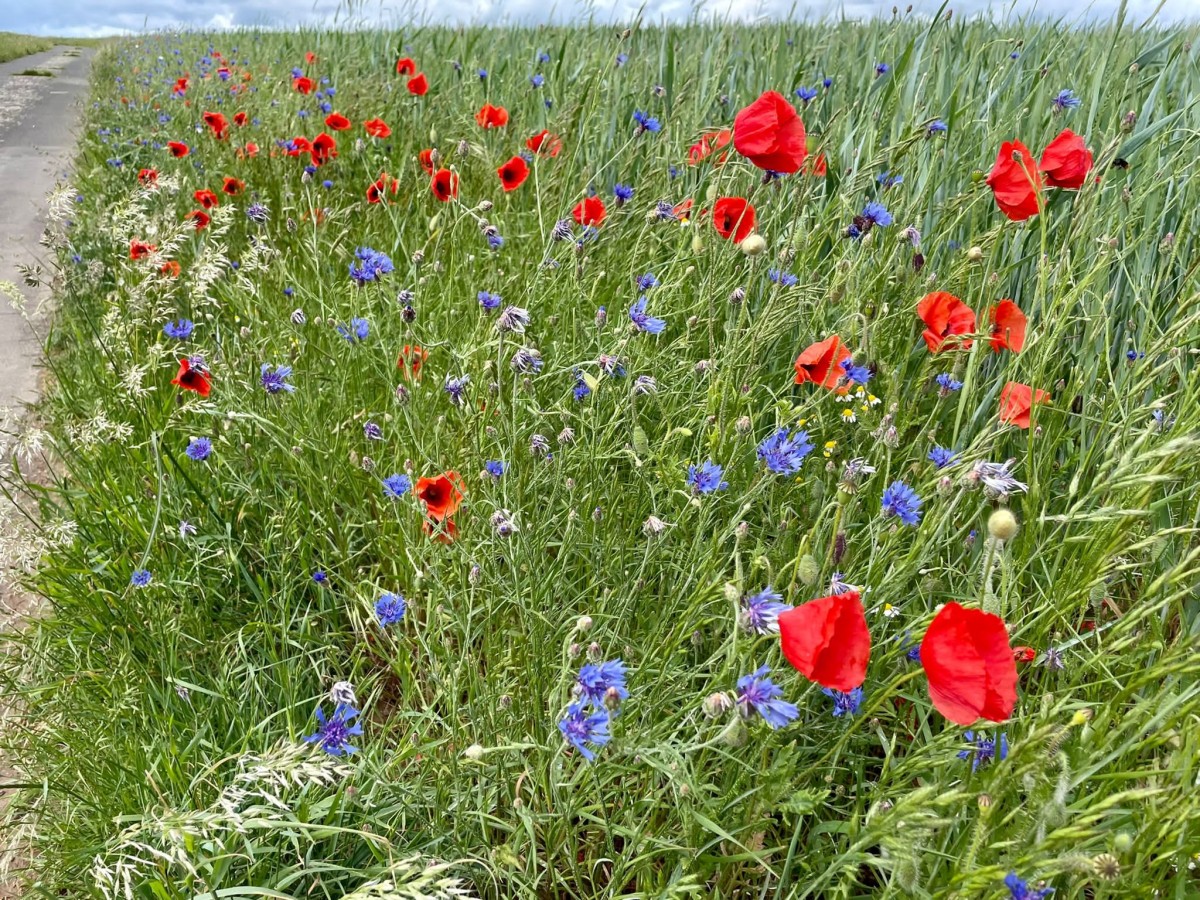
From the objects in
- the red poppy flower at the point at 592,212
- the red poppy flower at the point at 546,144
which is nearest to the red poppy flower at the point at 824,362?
Result: the red poppy flower at the point at 592,212

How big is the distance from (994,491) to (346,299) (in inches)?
84.6

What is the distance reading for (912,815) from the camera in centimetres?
77

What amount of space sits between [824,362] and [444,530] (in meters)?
0.77

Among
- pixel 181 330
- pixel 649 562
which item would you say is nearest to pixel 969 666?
pixel 649 562

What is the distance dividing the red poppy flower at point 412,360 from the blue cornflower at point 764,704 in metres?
1.17

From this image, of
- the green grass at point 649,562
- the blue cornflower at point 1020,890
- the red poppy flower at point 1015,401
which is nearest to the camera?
the blue cornflower at point 1020,890

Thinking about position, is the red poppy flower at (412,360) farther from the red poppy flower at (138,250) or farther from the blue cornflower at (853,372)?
the red poppy flower at (138,250)

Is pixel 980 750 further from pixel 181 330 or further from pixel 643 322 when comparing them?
pixel 181 330

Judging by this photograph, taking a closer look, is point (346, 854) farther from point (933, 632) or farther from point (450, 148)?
point (450, 148)

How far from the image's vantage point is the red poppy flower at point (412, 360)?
185cm

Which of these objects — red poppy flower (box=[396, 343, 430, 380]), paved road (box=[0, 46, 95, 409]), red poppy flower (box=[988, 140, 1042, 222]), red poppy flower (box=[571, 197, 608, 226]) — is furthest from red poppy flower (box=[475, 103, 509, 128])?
red poppy flower (box=[988, 140, 1042, 222])

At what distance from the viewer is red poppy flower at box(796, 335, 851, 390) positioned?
1462 millimetres

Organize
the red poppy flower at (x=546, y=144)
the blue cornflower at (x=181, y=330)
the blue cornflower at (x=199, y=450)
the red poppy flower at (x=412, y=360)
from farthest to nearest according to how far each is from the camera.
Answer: the red poppy flower at (x=546, y=144)
the blue cornflower at (x=181, y=330)
the red poppy flower at (x=412, y=360)
the blue cornflower at (x=199, y=450)

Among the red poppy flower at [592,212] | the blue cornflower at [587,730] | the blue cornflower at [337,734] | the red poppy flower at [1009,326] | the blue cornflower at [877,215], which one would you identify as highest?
the blue cornflower at [877,215]
